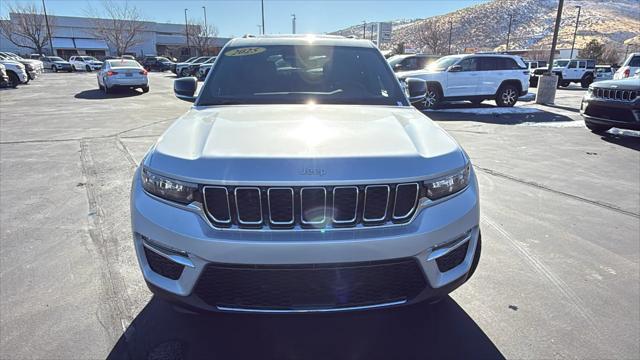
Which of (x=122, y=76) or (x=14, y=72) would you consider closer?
(x=122, y=76)

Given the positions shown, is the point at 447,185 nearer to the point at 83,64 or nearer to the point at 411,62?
the point at 411,62

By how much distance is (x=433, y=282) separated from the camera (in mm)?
1976

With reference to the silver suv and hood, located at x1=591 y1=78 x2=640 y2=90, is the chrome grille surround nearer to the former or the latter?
the silver suv

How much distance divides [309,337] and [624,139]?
9.20 meters

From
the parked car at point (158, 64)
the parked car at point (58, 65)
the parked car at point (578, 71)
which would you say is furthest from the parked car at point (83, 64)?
the parked car at point (578, 71)

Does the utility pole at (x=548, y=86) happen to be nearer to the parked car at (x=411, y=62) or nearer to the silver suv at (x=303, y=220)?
the parked car at (x=411, y=62)

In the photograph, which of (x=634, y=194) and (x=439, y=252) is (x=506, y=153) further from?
(x=439, y=252)

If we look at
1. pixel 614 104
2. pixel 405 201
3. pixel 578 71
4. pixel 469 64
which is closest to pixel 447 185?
pixel 405 201

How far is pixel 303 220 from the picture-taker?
1.85m

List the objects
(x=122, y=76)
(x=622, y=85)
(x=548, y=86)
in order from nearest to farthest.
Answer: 1. (x=622, y=85)
2. (x=548, y=86)
3. (x=122, y=76)

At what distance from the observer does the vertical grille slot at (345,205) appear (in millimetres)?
1849

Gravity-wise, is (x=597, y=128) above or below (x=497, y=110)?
above

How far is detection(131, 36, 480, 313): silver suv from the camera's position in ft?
5.97

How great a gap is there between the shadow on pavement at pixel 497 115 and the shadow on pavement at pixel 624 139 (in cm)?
224
